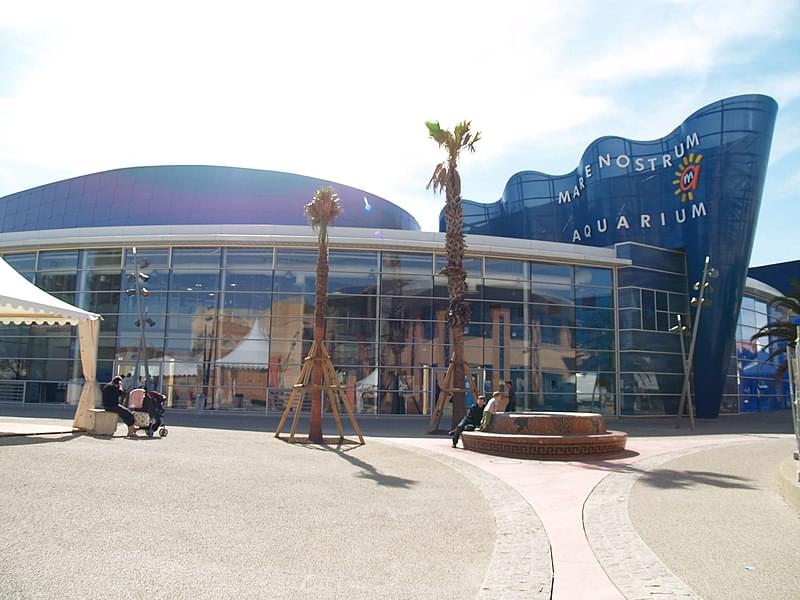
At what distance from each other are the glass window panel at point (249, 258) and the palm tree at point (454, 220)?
379 inches

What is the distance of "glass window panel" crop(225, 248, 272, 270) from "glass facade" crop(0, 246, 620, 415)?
1.8 inches

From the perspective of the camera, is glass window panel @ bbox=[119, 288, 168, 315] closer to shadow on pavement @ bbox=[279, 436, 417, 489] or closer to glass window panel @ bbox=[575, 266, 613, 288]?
shadow on pavement @ bbox=[279, 436, 417, 489]

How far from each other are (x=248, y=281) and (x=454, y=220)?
11005 millimetres

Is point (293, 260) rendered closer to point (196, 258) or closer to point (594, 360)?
point (196, 258)

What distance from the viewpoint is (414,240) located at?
28172 millimetres

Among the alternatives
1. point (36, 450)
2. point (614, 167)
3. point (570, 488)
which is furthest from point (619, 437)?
point (614, 167)

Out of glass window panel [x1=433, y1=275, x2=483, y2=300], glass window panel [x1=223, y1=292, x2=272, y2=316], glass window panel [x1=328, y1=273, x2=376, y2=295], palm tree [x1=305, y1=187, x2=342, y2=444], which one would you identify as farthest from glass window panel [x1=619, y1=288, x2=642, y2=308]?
palm tree [x1=305, y1=187, x2=342, y2=444]

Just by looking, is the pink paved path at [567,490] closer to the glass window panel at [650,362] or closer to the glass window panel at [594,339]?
the glass window panel at [594,339]

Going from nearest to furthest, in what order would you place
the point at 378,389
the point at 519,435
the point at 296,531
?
1. the point at 296,531
2. the point at 519,435
3. the point at 378,389

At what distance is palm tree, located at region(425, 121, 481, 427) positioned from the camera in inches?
808

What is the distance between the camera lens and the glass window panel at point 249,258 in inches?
1113

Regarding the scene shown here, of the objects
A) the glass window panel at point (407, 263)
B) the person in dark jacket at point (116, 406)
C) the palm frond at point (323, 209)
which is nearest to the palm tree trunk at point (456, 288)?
the palm frond at point (323, 209)

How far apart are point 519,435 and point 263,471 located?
5.88m

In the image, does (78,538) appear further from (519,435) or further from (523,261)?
(523,261)
